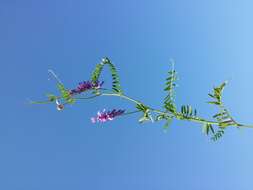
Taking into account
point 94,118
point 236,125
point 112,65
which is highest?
point 112,65

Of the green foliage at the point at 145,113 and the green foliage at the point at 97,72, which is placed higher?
the green foliage at the point at 97,72

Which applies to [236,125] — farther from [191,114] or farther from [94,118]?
[94,118]

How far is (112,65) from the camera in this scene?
11.4ft

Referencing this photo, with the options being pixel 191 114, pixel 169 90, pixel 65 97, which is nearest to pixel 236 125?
pixel 191 114

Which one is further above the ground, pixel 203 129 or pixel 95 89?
pixel 95 89

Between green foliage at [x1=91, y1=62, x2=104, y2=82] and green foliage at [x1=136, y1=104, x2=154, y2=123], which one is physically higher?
green foliage at [x1=91, y1=62, x2=104, y2=82]

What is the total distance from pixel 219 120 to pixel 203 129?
186mm

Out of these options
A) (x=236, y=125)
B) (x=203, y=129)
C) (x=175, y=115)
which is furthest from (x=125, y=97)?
(x=236, y=125)

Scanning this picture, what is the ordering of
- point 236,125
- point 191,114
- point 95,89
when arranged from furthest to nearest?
point 95,89 → point 191,114 → point 236,125

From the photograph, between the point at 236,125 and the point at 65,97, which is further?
the point at 65,97

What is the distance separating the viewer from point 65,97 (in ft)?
11.5

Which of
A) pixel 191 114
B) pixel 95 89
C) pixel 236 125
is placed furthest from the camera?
pixel 95 89

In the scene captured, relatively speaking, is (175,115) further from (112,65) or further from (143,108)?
(112,65)

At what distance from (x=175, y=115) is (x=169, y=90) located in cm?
23
